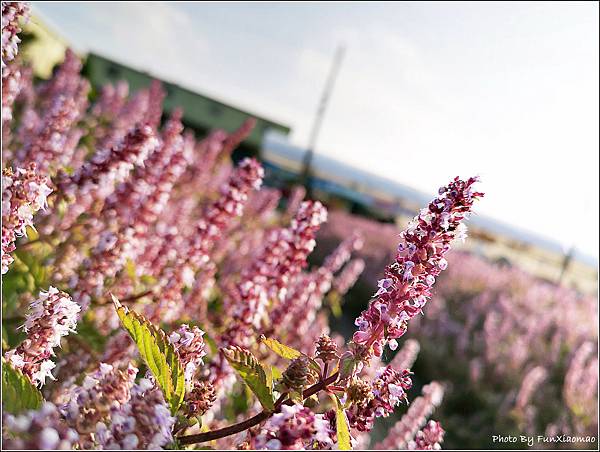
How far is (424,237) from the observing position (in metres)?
1.61

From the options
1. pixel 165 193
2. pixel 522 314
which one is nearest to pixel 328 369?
pixel 165 193

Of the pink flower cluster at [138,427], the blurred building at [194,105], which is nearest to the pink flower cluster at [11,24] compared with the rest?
the pink flower cluster at [138,427]

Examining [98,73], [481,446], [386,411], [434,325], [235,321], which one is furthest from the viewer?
[98,73]

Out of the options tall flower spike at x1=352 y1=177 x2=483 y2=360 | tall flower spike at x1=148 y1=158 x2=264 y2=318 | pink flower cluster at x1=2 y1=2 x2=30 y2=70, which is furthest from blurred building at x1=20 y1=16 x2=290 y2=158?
tall flower spike at x1=352 y1=177 x2=483 y2=360

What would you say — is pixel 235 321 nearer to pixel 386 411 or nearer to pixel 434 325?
pixel 386 411

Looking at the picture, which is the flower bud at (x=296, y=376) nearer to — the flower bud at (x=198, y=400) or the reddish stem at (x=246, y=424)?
the reddish stem at (x=246, y=424)

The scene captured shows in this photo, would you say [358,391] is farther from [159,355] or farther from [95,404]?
[95,404]

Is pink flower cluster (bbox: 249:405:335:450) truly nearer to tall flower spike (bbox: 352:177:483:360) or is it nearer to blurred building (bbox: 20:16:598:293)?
tall flower spike (bbox: 352:177:483:360)

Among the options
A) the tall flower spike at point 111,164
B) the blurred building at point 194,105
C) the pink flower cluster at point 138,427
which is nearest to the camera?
the pink flower cluster at point 138,427

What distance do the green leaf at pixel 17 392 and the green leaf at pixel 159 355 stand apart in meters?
0.25

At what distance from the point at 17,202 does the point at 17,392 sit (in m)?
0.58

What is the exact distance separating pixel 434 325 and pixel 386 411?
10.1 meters

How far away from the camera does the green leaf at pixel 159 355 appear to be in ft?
4.83

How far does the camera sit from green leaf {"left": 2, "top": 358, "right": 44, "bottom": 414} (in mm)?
1240
